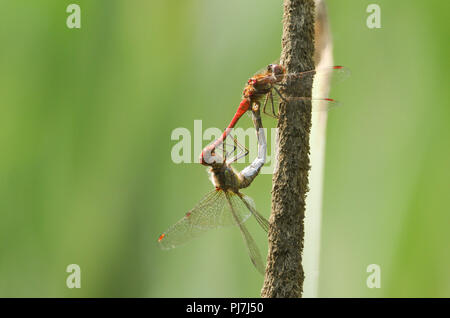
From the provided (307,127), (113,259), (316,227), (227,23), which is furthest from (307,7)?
(113,259)

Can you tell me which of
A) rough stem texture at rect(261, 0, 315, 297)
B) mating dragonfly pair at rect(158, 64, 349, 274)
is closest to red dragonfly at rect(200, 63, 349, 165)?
mating dragonfly pair at rect(158, 64, 349, 274)

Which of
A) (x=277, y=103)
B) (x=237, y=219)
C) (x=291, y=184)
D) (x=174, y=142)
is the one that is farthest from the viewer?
(x=174, y=142)

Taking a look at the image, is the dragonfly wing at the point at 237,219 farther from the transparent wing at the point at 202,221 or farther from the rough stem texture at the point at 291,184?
the rough stem texture at the point at 291,184

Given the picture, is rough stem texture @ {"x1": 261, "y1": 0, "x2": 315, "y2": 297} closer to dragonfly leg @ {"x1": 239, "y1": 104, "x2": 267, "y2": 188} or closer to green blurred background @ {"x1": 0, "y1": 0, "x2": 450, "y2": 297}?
dragonfly leg @ {"x1": 239, "y1": 104, "x2": 267, "y2": 188}

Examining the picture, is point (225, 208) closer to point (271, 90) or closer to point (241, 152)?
point (241, 152)

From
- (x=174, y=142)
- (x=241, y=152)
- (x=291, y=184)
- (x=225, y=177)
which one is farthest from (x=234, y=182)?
(x=291, y=184)

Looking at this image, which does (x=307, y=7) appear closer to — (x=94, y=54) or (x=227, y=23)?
(x=227, y=23)
